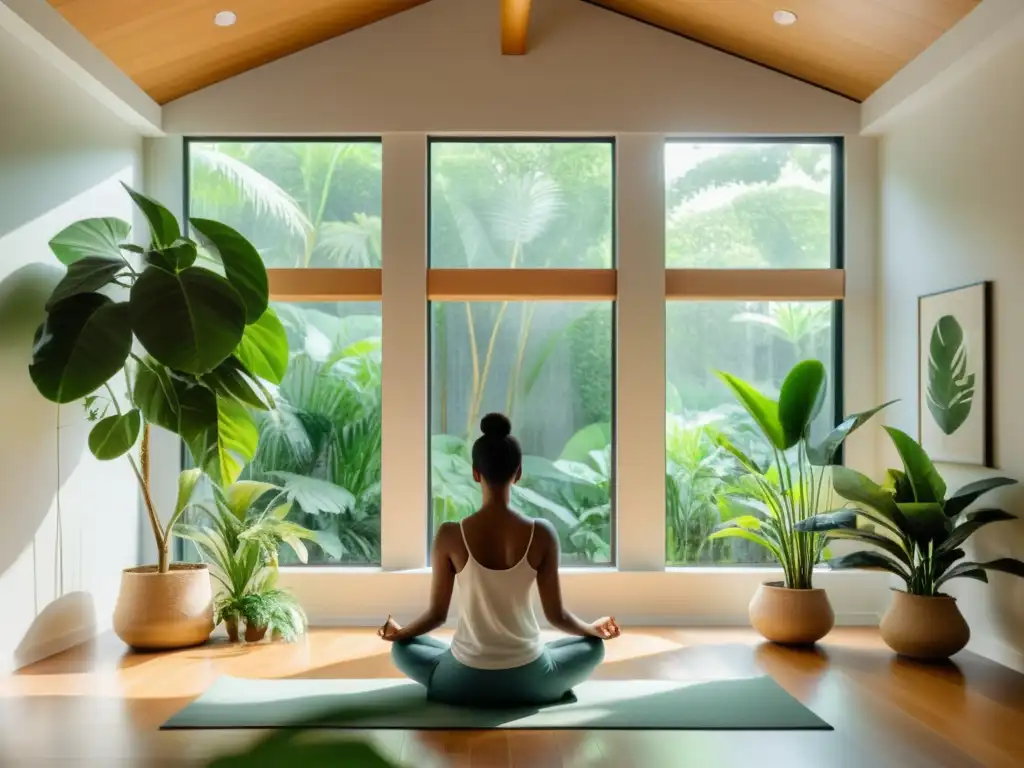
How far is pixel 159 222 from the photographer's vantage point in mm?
5422

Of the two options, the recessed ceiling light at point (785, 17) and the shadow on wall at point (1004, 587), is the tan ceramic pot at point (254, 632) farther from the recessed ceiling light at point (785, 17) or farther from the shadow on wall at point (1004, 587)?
the recessed ceiling light at point (785, 17)

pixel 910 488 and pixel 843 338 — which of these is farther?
pixel 843 338

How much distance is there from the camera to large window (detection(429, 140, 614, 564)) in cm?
666

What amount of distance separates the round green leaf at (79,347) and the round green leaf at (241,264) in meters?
0.58

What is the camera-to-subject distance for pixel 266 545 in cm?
586

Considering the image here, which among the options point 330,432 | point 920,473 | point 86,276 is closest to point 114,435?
point 86,276

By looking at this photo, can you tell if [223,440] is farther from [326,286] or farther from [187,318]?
[326,286]

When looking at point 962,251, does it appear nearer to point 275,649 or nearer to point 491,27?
point 491,27

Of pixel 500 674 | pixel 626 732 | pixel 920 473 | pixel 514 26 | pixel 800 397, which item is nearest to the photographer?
pixel 626 732

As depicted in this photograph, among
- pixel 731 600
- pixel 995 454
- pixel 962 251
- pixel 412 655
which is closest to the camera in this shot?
pixel 412 655

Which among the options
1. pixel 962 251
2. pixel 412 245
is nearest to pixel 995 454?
pixel 962 251

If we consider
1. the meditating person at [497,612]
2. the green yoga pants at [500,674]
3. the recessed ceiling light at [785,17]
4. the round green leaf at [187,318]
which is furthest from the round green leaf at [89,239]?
the recessed ceiling light at [785,17]

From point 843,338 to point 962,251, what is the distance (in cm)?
119

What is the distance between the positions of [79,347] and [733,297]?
3750 millimetres
